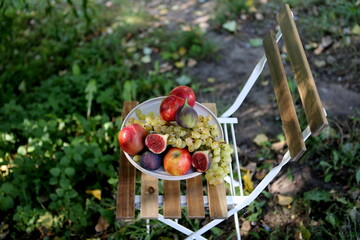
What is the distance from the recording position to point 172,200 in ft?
6.17

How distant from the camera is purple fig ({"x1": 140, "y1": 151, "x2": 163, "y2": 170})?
1.74 m

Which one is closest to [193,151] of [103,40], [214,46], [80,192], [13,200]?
[80,192]

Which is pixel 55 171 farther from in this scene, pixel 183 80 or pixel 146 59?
pixel 146 59

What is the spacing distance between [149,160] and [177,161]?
0.48 feet

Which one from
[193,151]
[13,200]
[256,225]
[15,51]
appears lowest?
[256,225]

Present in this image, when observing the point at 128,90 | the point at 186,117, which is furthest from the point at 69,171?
the point at 186,117

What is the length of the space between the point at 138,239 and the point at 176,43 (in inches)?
94.6

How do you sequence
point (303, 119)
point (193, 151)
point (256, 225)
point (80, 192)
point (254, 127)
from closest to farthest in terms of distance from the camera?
point (193, 151), point (256, 225), point (80, 192), point (303, 119), point (254, 127)

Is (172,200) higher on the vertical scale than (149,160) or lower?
lower

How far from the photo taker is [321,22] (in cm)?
404

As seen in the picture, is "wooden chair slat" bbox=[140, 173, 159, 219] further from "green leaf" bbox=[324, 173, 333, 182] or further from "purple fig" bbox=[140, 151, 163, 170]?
"green leaf" bbox=[324, 173, 333, 182]

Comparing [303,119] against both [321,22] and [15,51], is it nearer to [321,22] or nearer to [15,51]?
[321,22]

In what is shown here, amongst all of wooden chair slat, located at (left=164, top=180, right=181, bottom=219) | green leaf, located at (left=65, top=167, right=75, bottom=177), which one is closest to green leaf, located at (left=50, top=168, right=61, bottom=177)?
green leaf, located at (left=65, top=167, right=75, bottom=177)

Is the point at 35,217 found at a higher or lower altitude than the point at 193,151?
lower
